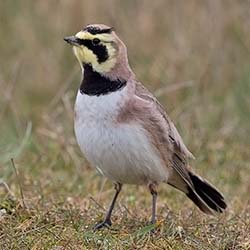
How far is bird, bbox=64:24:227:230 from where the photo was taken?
607 cm

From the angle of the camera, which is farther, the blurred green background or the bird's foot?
the blurred green background

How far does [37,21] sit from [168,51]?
1.71 metres

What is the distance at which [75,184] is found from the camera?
25.9 ft

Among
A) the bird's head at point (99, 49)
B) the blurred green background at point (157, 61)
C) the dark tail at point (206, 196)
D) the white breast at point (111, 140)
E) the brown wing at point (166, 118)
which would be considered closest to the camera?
the white breast at point (111, 140)

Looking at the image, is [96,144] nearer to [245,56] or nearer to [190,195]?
[190,195]

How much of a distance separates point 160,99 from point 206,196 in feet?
11.7

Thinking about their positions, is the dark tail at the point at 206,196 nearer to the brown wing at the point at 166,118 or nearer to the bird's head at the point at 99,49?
the brown wing at the point at 166,118

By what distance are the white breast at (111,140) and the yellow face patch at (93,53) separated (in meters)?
0.19

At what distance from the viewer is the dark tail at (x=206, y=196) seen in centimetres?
692

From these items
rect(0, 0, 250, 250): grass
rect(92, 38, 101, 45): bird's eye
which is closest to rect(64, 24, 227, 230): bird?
rect(92, 38, 101, 45): bird's eye

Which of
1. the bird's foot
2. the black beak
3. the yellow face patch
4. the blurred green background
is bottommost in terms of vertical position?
the blurred green background

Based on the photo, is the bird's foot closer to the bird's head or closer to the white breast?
the white breast

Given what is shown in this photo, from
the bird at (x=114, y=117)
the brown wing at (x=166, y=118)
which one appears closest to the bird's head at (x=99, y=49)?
the bird at (x=114, y=117)

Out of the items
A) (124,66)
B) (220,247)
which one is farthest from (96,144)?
(220,247)
